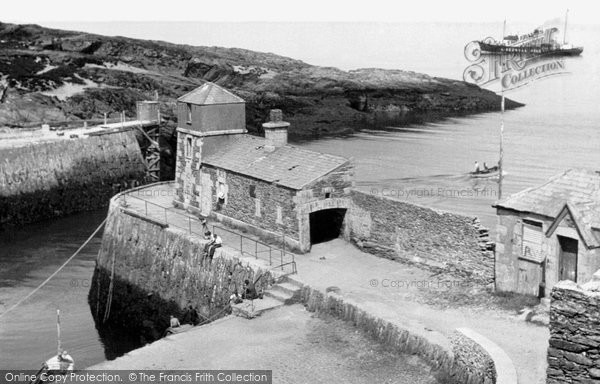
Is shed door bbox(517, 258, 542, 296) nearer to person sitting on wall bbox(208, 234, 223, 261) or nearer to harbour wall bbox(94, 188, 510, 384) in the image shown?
harbour wall bbox(94, 188, 510, 384)

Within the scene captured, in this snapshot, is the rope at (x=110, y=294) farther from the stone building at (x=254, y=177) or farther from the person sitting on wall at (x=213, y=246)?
the person sitting on wall at (x=213, y=246)

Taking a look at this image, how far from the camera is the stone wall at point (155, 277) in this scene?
26672 mm

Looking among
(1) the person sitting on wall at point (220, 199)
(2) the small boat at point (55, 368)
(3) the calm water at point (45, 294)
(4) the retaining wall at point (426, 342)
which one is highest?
(1) the person sitting on wall at point (220, 199)

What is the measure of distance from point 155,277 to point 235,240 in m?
3.55

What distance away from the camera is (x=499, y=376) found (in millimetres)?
15438

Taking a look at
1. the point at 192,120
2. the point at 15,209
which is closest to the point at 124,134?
the point at 15,209

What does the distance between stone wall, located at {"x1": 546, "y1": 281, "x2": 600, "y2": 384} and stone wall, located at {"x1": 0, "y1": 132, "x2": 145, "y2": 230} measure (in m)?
40.9

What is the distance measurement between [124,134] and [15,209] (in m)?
11.6

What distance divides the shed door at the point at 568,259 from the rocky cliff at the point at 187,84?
47.7 meters

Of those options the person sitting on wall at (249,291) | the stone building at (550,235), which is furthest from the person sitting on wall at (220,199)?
the stone building at (550,235)

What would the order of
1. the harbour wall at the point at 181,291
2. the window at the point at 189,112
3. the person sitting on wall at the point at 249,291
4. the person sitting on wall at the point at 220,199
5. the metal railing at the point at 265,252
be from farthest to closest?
the window at the point at 189,112
the person sitting on wall at the point at 220,199
the metal railing at the point at 265,252
the person sitting on wall at the point at 249,291
the harbour wall at the point at 181,291

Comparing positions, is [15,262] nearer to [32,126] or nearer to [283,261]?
[283,261]

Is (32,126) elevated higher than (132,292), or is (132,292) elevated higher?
(32,126)

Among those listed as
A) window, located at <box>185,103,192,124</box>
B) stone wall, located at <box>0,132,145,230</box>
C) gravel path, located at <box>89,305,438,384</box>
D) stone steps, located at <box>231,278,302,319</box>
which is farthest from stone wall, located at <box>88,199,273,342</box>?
stone wall, located at <box>0,132,145,230</box>
